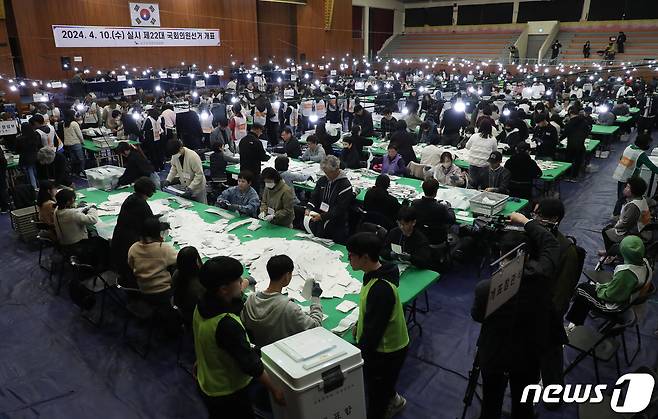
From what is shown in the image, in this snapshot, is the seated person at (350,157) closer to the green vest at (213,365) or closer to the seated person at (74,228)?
the seated person at (74,228)

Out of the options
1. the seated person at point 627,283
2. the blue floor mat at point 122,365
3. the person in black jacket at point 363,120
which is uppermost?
the person in black jacket at point 363,120

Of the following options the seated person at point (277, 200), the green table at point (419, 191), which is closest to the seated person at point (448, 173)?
the green table at point (419, 191)

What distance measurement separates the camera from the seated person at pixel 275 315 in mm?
3008

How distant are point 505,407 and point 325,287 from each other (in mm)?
1728

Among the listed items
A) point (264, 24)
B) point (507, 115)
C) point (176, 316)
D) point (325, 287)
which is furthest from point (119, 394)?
point (264, 24)

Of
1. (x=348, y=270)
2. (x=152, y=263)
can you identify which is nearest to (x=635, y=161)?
(x=348, y=270)

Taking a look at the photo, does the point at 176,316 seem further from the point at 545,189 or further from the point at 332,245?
the point at 545,189

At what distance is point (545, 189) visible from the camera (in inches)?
328

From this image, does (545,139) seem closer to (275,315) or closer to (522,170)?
(522,170)

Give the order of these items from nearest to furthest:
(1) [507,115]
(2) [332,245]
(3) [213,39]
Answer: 1. (2) [332,245]
2. (1) [507,115]
3. (3) [213,39]

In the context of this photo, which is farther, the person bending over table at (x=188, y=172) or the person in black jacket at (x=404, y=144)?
the person in black jacket at (x=404, y=144)

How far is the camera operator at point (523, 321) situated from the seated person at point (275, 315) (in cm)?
112

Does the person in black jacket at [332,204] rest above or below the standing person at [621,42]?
below

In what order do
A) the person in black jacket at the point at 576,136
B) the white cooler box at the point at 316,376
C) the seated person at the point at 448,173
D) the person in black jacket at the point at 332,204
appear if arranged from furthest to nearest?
the person in black jacket at the point at 576,136
the seated person at the point at 448,173
the person in black jacket at the point at 332,204
the white cooler box at the point at 316,376
